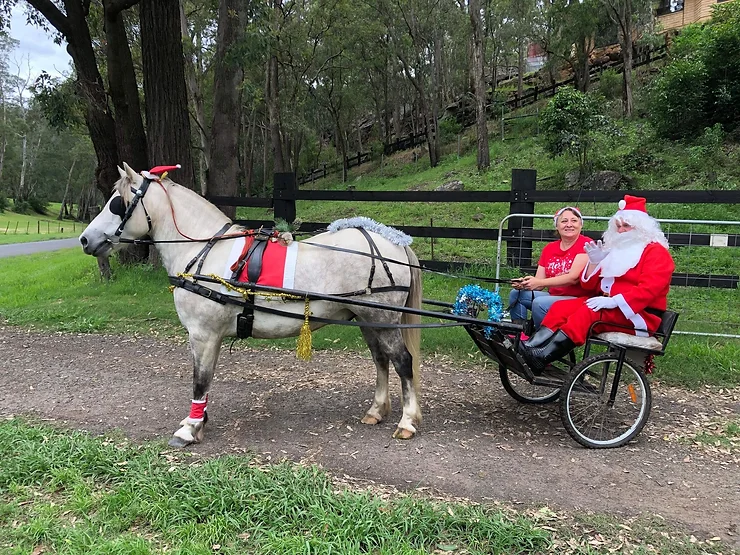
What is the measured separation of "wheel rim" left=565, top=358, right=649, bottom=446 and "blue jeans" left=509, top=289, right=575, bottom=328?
22.5 inches

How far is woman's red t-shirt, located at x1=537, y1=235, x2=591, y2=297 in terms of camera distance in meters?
4.35

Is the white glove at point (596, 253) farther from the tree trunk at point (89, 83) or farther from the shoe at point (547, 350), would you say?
the tree trunk at point (89, 83)

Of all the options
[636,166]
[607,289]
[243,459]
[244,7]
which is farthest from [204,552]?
[636,166]

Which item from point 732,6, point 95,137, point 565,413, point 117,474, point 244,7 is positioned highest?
point 732,6

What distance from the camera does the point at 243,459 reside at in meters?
3.63

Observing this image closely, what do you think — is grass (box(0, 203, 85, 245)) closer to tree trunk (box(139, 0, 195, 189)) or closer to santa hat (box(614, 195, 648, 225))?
tree trunk (box(139, 0, 195, 189))

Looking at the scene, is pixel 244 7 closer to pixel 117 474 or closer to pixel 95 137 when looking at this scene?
pixel 95 137

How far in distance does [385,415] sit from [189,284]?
197 cm

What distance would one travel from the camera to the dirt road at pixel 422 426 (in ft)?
10.7

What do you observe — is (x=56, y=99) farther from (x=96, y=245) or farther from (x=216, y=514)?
(x=216, y=514)

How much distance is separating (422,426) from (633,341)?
176cm

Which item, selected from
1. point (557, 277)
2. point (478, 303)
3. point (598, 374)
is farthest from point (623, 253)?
point (478, 303)

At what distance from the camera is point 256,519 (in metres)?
2.93

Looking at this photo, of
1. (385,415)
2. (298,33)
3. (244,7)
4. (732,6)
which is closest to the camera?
(385,415)
